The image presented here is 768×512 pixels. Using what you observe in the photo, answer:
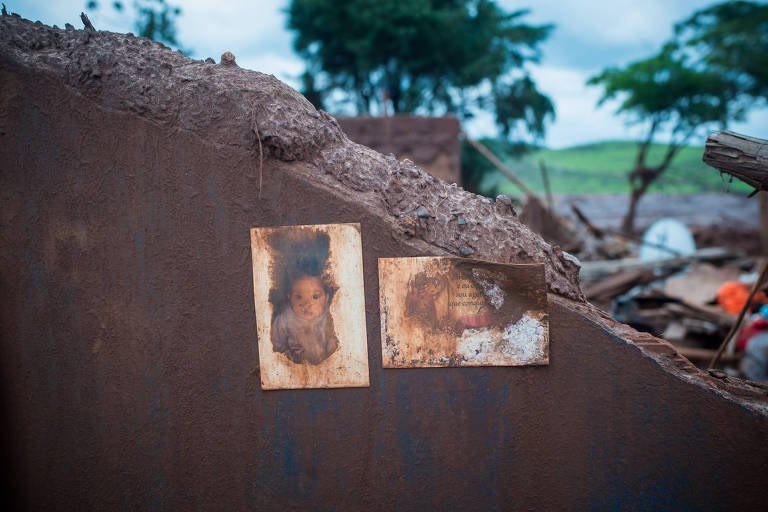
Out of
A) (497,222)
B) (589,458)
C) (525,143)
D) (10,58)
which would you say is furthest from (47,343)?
(525,143)

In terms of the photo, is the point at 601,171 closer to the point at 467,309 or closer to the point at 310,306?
the point at 467,309

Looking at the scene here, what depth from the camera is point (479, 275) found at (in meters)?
1.96

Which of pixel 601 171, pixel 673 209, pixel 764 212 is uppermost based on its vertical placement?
pixel 601 171

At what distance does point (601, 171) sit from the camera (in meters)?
42.5

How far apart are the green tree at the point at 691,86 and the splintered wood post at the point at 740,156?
40.1 ft

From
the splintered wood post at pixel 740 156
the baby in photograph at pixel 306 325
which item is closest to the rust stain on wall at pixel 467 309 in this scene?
the baby in photograph at pixel 306 325

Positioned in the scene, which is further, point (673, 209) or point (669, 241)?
point (673, 209)

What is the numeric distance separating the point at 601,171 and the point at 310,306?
45544 mm

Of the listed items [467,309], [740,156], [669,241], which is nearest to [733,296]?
[669,241]

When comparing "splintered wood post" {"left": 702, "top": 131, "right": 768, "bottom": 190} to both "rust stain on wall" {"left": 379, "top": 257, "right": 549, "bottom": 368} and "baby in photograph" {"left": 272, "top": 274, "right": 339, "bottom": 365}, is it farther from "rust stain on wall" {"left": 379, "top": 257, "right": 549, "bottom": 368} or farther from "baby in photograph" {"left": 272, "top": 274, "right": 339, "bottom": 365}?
"baby in photograph" {"left": 272, "top": 274, "right": 339, "bottom": 365}

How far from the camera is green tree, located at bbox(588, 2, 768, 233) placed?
13.3 m

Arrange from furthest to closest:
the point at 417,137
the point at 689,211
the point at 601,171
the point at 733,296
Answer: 1. the point at 601,171
2. the point at 689,211
3. the point at 417,137
4. the point at 733,296

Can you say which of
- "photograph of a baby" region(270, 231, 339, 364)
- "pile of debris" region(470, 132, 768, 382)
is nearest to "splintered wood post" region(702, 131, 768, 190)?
"pile of debris" region(470, 132, 768, 382)

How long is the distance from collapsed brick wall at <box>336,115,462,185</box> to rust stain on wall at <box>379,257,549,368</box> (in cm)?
567
